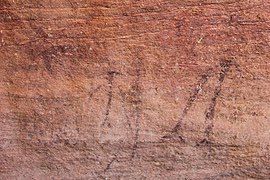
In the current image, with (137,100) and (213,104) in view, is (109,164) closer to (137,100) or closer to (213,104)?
(137,100)

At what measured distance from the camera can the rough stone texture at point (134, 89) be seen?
211cm

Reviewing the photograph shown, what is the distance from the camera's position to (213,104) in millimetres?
2230

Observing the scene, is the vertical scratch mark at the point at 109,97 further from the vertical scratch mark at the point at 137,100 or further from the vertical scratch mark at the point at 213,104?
the vertical scratch mark at the point at 213,104

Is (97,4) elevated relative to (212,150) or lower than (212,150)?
elevated

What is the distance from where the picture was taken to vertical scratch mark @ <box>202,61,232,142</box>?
2170 millimetres

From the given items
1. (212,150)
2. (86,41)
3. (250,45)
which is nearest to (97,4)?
(86,41)

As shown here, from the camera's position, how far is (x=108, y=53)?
2160 millimetres

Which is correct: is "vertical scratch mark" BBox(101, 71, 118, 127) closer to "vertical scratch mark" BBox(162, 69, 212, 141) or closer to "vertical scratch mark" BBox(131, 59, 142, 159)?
"vertical scratch mark" BBox(131, 59, 142, 159)

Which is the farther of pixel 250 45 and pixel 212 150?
pixel 212 150

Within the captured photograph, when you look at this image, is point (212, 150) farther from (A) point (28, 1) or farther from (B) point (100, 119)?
(A) point (28, 1)

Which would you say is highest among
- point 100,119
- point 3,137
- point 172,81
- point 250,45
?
point 250,45

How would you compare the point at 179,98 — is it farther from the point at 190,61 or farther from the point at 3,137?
the point at 3,137

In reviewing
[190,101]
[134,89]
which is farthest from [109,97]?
[190,101]

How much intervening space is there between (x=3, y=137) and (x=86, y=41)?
19.6 inches
